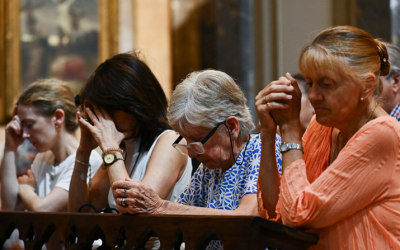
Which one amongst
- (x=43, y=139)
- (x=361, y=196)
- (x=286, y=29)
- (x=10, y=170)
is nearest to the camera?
(x=361, y=196)

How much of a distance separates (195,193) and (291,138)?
2.63ft

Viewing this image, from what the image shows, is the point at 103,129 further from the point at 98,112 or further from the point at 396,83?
the point at 396,83

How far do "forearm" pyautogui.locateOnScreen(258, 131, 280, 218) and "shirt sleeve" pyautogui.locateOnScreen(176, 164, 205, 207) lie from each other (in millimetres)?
573

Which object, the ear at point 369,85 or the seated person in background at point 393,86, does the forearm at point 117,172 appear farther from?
the seated person in background at point 393,86

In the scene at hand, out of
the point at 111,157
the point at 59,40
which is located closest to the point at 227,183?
the point at 111,157

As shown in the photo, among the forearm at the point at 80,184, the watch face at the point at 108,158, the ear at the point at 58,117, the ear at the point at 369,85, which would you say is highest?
the ear at the point at 369,85

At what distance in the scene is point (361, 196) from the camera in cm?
173

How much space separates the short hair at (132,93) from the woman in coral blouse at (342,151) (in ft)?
3.52

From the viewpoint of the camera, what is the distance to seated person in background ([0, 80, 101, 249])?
3.63 metres

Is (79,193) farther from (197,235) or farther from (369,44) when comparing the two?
(369,44)

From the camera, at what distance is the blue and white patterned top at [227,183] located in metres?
2.35

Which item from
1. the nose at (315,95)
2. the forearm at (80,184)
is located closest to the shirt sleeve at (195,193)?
the forearm at (80,184)

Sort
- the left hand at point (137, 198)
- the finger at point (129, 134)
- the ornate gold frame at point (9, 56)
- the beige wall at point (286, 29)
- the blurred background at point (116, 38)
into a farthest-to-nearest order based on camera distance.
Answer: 1. the ornate gold frame at point (9, 56)
2. the blurred background at point (116, 38)
3. the beige wall at point (286, 29)
4. the finger at point (129, 134)
5. the left hand at point (137, 198)

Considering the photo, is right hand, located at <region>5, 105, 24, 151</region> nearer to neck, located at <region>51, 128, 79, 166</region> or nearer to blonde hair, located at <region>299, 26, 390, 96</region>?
neck, located at <region>51, 128, 79, 166</region>
